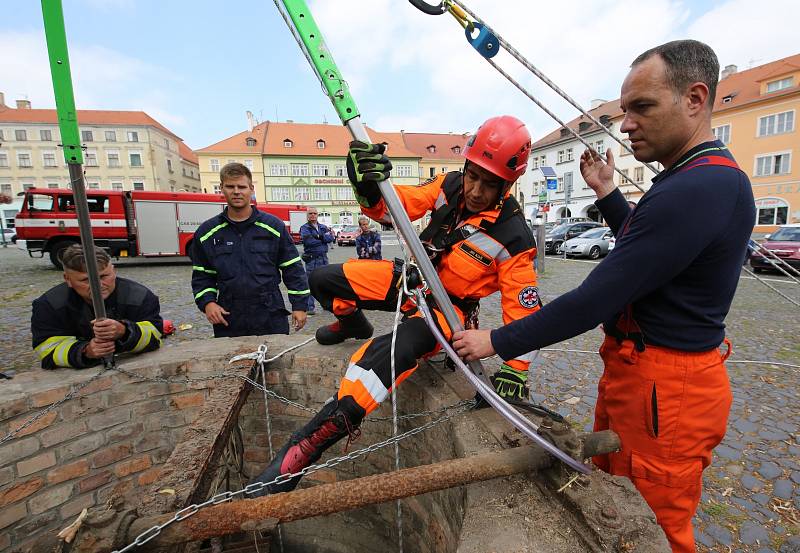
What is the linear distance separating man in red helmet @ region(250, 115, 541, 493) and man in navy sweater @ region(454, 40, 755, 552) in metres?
0.53

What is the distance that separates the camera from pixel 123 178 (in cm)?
4884

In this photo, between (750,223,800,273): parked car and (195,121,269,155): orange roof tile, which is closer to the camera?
(750,223,800,273): parked car

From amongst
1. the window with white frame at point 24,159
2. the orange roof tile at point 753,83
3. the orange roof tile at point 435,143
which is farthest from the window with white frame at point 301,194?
the orange roof tile at point 753,83

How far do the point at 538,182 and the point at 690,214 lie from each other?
44.5 m

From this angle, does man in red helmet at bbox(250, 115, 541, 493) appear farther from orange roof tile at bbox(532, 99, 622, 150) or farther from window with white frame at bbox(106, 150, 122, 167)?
window with white frame at bbox(106, 150, 122, 167)

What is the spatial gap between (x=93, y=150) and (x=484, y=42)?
6024 cm

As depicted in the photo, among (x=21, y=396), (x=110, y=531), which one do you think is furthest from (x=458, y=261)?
(x=21, y=396)

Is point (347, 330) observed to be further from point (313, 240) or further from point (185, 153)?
point (185, 153)

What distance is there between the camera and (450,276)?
220 cm

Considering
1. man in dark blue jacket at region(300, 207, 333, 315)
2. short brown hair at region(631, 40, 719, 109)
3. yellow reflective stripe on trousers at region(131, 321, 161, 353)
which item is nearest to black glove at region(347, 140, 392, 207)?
short brown hair at region(631, 40, 719, 109)

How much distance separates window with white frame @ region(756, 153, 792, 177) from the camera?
2680 centimetres

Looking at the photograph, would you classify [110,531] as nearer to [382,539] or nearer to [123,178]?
[382,539]

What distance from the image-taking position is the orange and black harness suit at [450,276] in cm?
201

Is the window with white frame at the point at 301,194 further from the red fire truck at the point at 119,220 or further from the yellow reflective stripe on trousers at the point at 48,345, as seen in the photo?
the yellow reflective stripe on trousers at the point at 48,345
